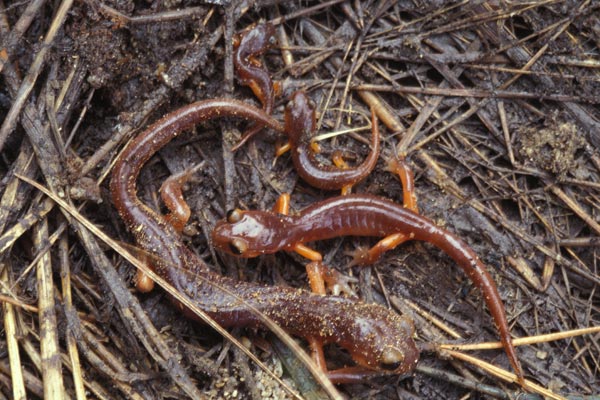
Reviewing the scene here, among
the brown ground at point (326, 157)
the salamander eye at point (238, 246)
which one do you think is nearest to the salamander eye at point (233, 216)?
the salamander eye at point (238, 246)

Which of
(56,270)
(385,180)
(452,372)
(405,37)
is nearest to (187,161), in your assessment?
(56,270)

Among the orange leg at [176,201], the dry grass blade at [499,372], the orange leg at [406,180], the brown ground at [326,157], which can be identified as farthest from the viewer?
the orange leg at [406,180]

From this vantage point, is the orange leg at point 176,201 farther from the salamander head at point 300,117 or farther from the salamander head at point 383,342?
the salamander head at point 383,342

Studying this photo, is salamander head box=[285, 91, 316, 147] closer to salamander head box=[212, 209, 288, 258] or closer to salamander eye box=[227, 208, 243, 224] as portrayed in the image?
salamander head box=[212, 209, 288, 258]

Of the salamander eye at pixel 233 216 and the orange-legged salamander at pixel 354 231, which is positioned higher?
the salamander eye at pixel 233 216

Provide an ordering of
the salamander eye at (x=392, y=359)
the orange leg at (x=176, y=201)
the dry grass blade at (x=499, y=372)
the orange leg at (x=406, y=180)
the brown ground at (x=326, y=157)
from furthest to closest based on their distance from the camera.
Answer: the orange leg at (x=406, y=180), the orange leg at (x=176, y=201), the dry grass blade at (x=499, y=372), the brown ground at (x=326, y=157), the salamander eye at (x=392, y=359)

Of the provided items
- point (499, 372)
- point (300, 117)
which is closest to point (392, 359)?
point (499, 372)

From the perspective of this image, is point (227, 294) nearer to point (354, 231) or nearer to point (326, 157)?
point (354, 231)
